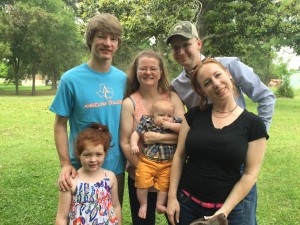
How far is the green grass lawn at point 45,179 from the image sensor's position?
4.86m

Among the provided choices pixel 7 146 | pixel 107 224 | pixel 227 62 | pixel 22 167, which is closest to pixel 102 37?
pixel 227 62

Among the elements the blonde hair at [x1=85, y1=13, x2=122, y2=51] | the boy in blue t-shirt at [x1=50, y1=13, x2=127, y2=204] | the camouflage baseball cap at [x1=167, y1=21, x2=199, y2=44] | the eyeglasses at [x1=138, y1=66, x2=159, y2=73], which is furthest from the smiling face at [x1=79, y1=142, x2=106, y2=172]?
the camouflage baseball cap at [x1=167, y1=21, x2=199, y2=44]

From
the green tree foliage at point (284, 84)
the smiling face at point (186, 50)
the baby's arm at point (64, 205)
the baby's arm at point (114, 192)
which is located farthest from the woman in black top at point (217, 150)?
the green tree foliage at point (284, 84)

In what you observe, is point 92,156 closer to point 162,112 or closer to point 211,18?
point 162,112

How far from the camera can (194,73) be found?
2.34 meters

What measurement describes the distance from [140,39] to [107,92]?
14642 millimetres

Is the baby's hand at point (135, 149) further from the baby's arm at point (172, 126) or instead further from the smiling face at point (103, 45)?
the smiling face at point (103, 45)

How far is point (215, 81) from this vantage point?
222cm

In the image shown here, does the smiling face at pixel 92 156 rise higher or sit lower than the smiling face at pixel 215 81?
lower

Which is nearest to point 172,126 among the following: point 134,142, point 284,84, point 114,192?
point 134,142

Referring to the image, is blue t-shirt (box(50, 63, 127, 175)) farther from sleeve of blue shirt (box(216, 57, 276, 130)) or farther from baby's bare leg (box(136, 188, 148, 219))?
sleeve of blue shirt (box(216, 57, 276, 130))

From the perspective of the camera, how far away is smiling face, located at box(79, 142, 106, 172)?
2580mm

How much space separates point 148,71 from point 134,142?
1.84ft

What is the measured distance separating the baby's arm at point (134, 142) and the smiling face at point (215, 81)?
2.29 ft
